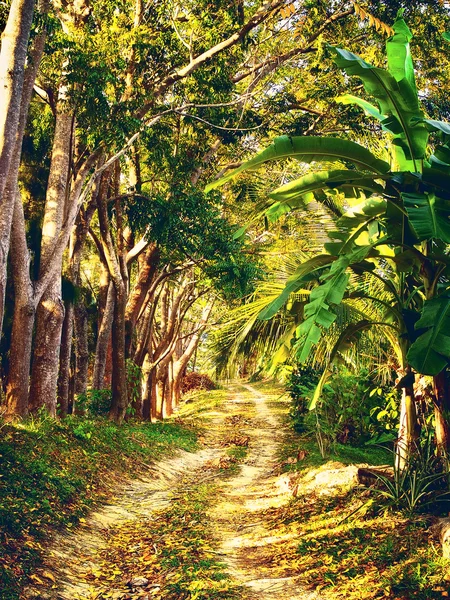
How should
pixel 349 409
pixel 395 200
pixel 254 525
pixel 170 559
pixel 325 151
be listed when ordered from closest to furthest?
pixel 395 200, pixel 325 151, pixel 170 559, pixel 254 525, pixel 349 409

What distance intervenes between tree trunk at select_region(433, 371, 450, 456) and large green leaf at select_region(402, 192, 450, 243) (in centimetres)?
175

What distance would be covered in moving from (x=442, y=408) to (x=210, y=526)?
3538mm

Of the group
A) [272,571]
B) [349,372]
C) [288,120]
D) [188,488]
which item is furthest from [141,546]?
[288,120]

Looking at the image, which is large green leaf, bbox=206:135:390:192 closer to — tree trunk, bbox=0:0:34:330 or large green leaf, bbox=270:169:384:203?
large green leaf, bbox=270:169:384:203

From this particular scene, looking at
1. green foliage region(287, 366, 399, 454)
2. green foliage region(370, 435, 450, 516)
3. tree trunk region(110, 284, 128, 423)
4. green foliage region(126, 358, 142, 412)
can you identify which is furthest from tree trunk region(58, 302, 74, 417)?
green foliage region(370, 435, 450, 516)

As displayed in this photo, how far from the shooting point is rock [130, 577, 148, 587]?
18.0 ft

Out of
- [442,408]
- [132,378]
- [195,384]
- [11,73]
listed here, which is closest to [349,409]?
[132,378]

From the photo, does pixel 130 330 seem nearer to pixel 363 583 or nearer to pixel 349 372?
pixel 349 372

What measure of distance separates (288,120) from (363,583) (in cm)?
1106

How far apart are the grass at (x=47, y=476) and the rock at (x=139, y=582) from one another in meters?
0.92

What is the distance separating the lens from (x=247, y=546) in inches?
273

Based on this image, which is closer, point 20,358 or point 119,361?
point 20,358

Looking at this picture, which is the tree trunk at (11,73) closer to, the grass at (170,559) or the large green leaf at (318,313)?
the large green leaf at (318,313)

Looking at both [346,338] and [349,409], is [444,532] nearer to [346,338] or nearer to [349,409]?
[346,338]
